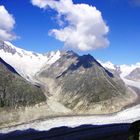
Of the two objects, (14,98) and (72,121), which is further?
(14,98)

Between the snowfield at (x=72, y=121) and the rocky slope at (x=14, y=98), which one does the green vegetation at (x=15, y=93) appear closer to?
the rocky slope at (x=14, y=98)

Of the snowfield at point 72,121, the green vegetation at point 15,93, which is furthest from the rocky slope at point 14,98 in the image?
the snowfield at point 72,121

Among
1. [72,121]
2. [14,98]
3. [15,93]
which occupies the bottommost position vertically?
[72,121]

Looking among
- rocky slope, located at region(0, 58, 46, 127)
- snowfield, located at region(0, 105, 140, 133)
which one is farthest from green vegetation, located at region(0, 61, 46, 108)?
snowfield, located at region(0, 105, 140, 133)

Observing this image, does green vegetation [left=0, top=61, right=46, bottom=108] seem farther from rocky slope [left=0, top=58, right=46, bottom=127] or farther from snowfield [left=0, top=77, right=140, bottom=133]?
snowfield [left=0, top=77, right=140, bottom=133]

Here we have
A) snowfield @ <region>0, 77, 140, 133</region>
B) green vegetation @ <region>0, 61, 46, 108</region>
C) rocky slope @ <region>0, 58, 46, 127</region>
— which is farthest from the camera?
green vegetation @ <region>0, 61, 46, 108</region>

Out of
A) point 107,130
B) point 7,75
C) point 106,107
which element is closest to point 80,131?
point 107,130

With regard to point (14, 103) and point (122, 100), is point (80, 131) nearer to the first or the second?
point (14, 103)

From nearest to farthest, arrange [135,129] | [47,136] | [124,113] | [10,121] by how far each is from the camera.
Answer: [135,129], [47,136], [10,121], [124,113]

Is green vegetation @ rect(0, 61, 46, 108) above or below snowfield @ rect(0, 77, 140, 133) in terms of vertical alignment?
above

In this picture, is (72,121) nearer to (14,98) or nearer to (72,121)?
(72,121)

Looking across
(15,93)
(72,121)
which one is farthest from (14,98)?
(72,121)
